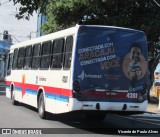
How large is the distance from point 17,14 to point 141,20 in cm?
722

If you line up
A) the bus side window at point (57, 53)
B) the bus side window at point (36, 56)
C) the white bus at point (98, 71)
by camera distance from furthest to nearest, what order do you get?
the bus side window at point (36, 56), the bus side window at point (57, 53), the white bus at point (98, 71)

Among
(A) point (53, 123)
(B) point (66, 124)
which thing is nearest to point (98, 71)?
(B) point (66, 124)

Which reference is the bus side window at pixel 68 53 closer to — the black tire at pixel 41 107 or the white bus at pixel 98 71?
the white bus at pixel 98 71

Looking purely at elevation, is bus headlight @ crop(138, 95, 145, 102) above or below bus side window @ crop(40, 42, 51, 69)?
below

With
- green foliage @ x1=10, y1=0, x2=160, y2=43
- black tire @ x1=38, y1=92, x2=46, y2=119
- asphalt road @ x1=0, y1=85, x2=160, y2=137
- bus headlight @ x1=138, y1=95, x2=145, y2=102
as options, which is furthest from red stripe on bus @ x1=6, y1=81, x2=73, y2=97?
green foliage @ x1=10, y1=0, x2=160, y2=43

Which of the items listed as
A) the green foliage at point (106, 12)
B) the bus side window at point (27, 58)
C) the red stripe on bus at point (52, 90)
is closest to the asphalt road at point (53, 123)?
the red stripe on bus at point (52, 90)

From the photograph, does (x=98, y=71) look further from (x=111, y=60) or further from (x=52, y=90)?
(x=52, y=90)

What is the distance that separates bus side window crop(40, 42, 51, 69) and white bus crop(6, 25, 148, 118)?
21.6 inches

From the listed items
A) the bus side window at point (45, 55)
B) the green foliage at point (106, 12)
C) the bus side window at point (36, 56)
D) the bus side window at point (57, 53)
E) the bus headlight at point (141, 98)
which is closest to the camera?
the bus headlight at point (141, 98)

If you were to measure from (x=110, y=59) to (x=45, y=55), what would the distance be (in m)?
3.26

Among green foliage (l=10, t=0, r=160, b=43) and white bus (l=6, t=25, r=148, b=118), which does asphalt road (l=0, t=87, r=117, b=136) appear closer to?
white bus (l=6, t=25, r=148, b=118)

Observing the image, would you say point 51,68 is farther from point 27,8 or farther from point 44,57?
point 27,8

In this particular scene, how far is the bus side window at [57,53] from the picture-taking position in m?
14.9

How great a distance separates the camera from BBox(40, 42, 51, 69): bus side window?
1636 centimetres
